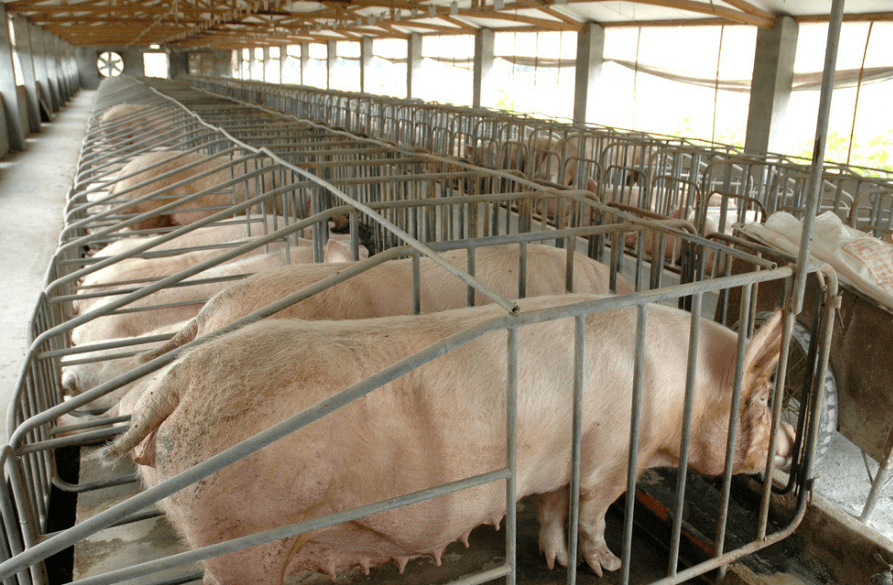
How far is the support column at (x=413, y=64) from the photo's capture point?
24062 mm

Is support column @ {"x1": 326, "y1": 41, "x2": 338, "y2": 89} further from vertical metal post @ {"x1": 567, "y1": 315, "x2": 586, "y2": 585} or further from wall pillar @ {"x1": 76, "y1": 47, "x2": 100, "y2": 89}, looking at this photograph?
vertical metal post @ {"x1": 567, "y1": 315, "x2": 586, "y2": 585}

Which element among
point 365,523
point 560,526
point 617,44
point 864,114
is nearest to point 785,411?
point 560,526

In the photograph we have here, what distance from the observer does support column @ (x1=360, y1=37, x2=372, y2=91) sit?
28.3 meters

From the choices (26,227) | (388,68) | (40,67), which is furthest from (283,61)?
(26,227)

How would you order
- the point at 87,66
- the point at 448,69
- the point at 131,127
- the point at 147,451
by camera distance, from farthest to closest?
the point at 87,66 < the point at 448,69 < the point at 131,127 < the point at 147,451

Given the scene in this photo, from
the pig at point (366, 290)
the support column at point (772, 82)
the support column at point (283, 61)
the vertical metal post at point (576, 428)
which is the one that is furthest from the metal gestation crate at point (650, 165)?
the support column at point (283, 61)

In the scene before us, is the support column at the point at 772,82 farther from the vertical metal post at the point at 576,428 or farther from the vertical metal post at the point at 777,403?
the vertical metal post at the point at 576,428

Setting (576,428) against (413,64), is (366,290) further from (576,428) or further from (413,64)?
(413,64)

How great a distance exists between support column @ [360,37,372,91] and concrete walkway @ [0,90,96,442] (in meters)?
11.8

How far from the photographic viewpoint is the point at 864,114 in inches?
426

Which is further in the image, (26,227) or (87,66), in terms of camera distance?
(87,66)

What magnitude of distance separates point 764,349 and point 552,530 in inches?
46.3

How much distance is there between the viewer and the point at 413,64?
961 inches

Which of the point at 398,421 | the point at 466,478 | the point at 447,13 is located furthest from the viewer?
the point at 447,13
